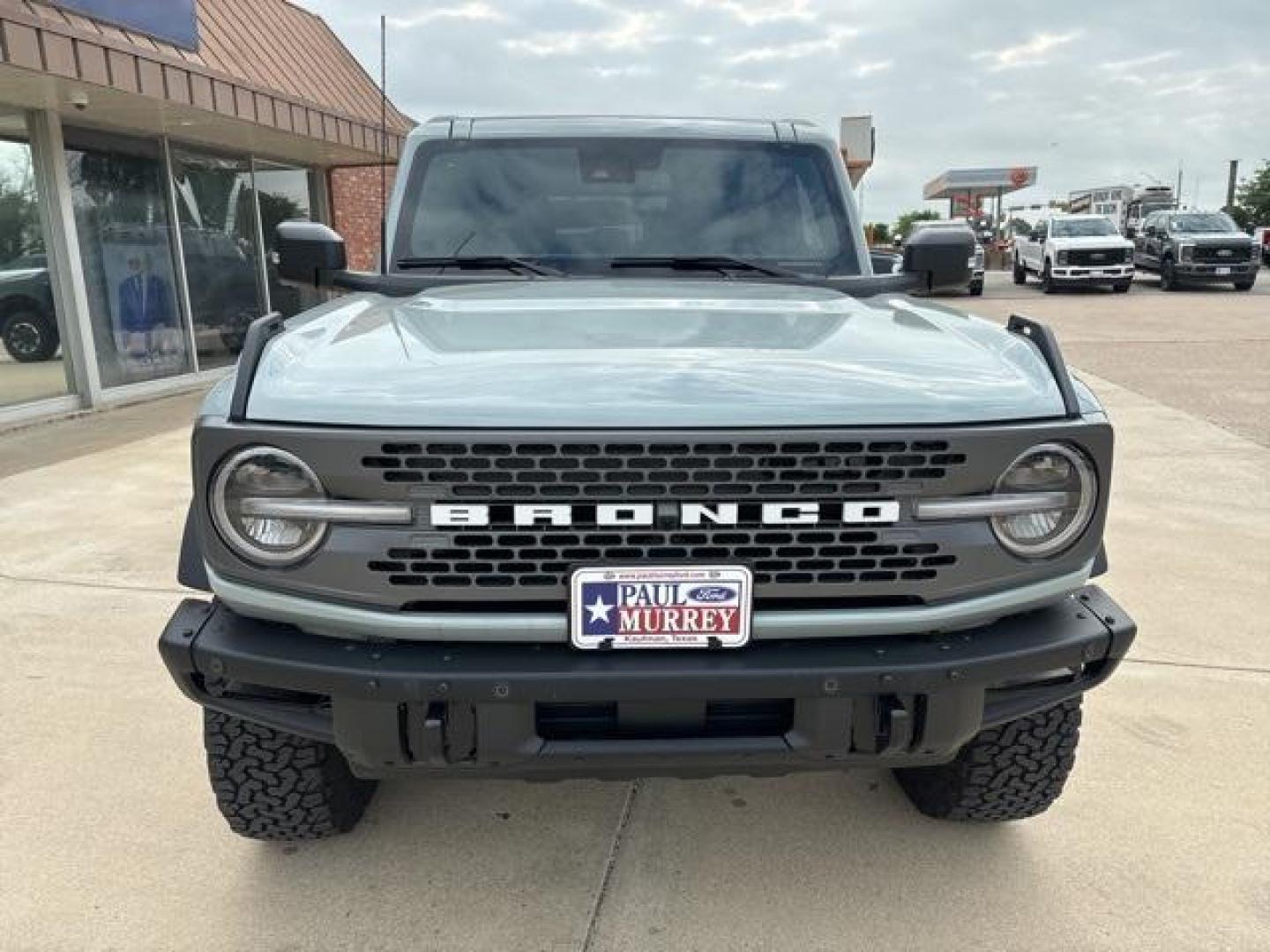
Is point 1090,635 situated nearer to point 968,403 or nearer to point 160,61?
point 968,403

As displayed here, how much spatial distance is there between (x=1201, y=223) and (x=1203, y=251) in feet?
4.63

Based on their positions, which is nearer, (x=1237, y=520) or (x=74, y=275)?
(x=1237, y=520)

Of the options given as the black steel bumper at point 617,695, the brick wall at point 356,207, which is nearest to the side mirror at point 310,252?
the black steel bumper at point 617,695

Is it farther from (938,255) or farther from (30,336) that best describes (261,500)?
(30,336)

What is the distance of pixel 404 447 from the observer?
1.84 metres

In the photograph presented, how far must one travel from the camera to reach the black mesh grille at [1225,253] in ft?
74.0

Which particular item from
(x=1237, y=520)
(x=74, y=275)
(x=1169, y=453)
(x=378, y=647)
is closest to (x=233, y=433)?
(x=378, y=647)

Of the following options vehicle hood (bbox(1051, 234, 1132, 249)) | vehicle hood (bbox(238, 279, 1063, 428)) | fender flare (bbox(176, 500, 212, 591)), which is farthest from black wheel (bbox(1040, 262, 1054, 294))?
fender flare (bbox(176, 500, 212, 591))

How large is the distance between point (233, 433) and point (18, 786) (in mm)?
1703

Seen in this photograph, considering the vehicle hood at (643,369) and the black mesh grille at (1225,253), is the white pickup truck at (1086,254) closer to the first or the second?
the black mesh grille at (1225,253)

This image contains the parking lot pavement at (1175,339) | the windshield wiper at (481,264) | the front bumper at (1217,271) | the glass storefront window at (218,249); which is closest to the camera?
the windshield wiper at (481,264)

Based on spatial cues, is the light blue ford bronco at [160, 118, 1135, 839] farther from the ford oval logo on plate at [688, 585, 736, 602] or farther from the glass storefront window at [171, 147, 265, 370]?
the glass storefront window at [171, 147, 265, 370]

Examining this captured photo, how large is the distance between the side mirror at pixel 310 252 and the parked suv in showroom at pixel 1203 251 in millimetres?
23854

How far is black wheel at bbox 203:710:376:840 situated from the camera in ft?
7.65
